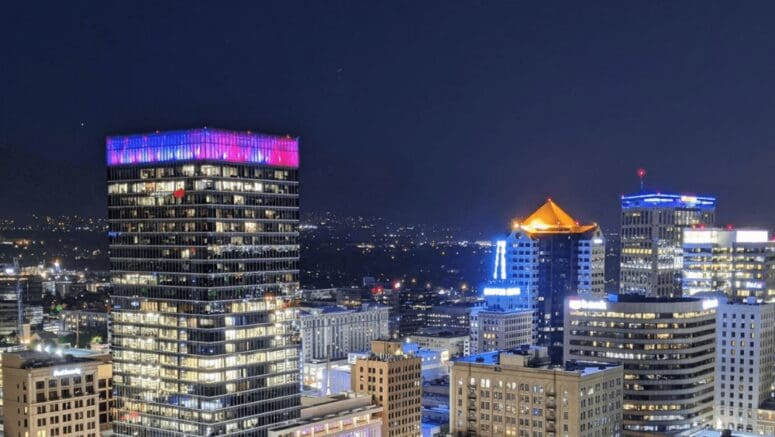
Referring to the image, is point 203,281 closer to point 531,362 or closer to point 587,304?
point 531,362

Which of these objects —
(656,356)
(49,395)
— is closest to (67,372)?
(49,395)

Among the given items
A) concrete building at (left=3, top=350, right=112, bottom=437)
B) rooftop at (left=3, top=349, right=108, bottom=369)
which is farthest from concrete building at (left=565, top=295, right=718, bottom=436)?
rooftop at (left=3, top=349, right=108, bottom=369)

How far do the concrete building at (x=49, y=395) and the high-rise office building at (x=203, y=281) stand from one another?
950 centimetres

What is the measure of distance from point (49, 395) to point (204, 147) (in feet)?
146

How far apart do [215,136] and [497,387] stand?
65618mm

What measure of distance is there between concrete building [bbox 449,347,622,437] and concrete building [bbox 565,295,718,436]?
821 inches

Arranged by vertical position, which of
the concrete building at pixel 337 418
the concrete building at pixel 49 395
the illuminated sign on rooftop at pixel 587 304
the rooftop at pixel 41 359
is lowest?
the concrete building at pixel 337 418

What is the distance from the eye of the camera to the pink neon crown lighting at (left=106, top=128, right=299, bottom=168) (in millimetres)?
146250

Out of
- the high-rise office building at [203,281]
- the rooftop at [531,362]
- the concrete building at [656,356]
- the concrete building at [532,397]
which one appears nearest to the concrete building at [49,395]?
the high-rise office building at [203,281]

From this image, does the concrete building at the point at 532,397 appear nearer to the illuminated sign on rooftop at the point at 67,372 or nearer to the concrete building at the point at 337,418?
the concrete building at the point at 337,418

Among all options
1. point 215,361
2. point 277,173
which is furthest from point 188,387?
point 277,173

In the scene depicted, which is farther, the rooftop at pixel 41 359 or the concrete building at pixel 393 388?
the concrete building at pixel 393 388

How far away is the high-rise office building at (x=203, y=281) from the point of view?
5723 inches

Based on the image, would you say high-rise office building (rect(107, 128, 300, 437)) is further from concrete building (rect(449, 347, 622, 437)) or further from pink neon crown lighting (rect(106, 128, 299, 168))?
concrete building (rect(449, 347, 622, 437))
